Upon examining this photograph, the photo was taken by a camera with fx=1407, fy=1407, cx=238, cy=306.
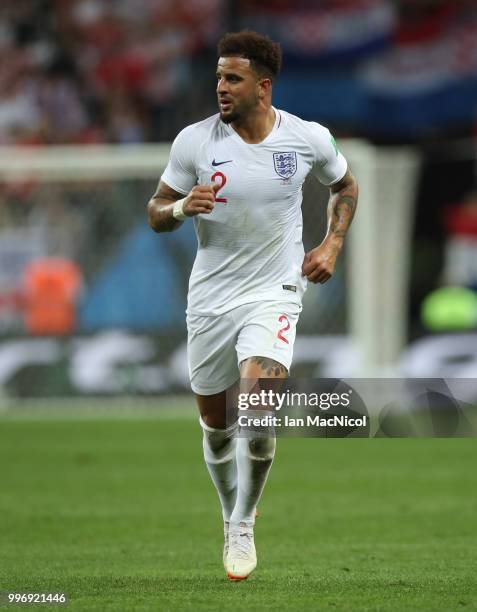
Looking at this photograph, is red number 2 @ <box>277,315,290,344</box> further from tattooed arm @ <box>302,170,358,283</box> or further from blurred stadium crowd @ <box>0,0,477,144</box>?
blurred stadium crowd @ <box>0,0,477,144</box>

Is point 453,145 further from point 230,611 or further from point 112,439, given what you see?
point 230,611

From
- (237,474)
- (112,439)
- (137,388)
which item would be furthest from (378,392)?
(137,388)

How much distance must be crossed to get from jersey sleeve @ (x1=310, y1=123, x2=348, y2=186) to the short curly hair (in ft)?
1.19

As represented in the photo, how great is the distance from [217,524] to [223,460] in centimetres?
186

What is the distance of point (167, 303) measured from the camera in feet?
52.9

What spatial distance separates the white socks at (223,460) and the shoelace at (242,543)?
1.35 feet

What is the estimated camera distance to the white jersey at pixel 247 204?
21.0 feet

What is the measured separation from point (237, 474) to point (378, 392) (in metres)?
0.80

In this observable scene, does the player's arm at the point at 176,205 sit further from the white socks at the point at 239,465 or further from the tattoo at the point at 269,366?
the white socks at the point at 239,465

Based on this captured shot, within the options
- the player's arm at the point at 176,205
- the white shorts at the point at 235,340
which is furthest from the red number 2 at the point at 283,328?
the player's arm at the point at 176,205

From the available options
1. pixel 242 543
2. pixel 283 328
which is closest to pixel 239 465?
pixel 242 543

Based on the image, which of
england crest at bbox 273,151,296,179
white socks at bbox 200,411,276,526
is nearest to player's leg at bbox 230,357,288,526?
white socks at bbox 200,411,276,526

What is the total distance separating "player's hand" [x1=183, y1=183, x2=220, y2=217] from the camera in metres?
6.05

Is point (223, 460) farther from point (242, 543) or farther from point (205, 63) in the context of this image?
Result: point (205, 63)
